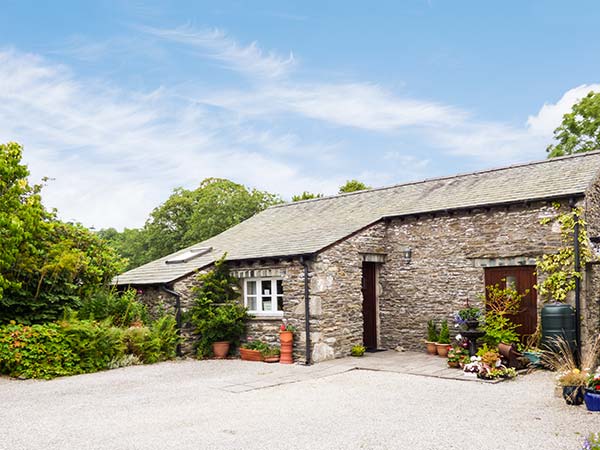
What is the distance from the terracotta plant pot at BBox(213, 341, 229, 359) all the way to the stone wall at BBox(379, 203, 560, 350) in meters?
4.65

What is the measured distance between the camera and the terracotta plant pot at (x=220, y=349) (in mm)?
15430

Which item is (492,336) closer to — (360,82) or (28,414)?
(360,82)

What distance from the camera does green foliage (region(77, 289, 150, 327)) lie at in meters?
14.9

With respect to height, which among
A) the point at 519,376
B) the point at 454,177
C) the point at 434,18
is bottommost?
the point at 519,376

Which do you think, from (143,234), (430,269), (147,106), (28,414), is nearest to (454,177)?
(430,269)

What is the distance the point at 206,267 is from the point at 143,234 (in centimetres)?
2955

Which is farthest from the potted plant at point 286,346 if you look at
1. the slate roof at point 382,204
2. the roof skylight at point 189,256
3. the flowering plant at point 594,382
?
the flowering plant at point 594,382

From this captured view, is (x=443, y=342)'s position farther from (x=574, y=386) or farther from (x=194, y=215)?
(x=194, y=215)

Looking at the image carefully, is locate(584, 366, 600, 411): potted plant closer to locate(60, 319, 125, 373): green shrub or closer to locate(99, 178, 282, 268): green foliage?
locate(60, 319, 125, 373): green shrub

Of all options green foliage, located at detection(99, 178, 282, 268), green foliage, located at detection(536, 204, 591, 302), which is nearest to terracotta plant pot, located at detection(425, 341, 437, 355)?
green foliage, located at detection(536, 204, 591, 302)

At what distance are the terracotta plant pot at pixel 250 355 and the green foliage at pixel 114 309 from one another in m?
3.05

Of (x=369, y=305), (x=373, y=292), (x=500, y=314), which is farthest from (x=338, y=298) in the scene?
(x=500, y=314)

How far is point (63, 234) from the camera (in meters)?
15.7

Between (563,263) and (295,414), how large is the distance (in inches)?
306
